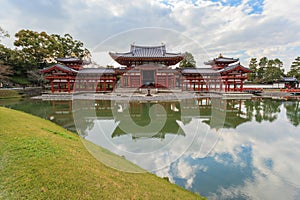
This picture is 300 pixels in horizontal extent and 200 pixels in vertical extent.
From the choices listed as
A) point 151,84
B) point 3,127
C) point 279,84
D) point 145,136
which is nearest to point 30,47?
point 151,84

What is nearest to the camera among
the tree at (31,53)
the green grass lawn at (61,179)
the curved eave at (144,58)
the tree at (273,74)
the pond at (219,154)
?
the green grass lawn at (61,179)

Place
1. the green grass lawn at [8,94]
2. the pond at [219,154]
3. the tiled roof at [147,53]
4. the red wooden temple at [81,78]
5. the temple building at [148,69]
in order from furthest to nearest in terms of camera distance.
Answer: the tiled roof at [147,53] → the red wooden temple at [81,78] → the temple building at [148,69] → the green grass lawn at [8,94] → the pond at [219,154]

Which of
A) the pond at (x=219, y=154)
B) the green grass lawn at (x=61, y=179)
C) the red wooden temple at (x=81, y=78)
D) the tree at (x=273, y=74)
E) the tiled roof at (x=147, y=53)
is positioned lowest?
the pond at (x=219, y=154)

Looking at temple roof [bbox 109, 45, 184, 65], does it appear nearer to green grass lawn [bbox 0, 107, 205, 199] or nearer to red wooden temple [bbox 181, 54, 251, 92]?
red wooden temple [bbox 181, 54, 251, 92]

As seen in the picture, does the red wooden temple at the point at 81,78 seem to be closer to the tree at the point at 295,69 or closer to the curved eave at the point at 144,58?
the curved eave at the point at 144,58

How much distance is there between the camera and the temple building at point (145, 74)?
2191 cm

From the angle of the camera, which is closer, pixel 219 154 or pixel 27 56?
pixel 219 154

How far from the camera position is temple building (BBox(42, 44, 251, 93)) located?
71.9 feet

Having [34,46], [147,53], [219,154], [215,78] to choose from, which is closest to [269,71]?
[215,78]

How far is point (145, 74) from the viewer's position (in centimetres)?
→ 2352

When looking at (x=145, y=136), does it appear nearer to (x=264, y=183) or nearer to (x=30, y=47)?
(x=264, y=183)

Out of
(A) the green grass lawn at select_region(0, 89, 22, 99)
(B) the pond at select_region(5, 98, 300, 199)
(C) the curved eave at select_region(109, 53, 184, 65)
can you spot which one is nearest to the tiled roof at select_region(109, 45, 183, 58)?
(C) the curved eave at select_region(109, 53, 184, 65)

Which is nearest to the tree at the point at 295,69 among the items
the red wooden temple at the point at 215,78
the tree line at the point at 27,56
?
the red wooden temple at the point at 215,78

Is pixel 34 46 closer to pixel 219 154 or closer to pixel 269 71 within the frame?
pixel 219 154
